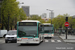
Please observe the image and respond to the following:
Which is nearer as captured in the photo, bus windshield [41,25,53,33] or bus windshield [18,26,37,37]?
bus windshield [18,26,37,37]

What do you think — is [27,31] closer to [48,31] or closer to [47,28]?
[48,31]

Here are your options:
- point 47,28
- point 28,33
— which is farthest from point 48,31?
point 28,33

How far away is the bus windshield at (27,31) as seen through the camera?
65.0ft

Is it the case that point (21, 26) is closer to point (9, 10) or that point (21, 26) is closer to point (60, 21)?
point (9, 10)

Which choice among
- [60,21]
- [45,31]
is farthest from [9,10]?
[60,21]

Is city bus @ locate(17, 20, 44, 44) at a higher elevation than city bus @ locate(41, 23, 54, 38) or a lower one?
higher

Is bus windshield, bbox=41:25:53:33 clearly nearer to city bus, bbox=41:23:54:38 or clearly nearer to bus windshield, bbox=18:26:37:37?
city bus, bbox=41:23:54:38

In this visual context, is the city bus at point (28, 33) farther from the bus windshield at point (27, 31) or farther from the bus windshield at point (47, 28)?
the bus windshield at point (47, 28)

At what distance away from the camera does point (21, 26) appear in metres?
20.2

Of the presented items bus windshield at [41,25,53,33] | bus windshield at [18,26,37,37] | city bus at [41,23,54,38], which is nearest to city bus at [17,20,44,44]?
bus windshield at [18,26,37,37]

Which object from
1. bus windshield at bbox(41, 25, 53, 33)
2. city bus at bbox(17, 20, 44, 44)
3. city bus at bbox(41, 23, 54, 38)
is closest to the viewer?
city bus at bbox(17, 20, 44, 44)

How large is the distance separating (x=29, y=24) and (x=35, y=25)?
640 millimetres

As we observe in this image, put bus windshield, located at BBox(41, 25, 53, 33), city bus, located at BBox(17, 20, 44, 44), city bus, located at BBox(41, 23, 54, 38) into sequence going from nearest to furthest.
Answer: city bus, located at BBox(17, 20, 44, 44)
city bus, located at BBox(41, 23, 54, 38)
bus windshield, located at BBox(41, 25, 53, 33)

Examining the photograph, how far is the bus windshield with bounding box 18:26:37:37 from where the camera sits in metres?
19.8
